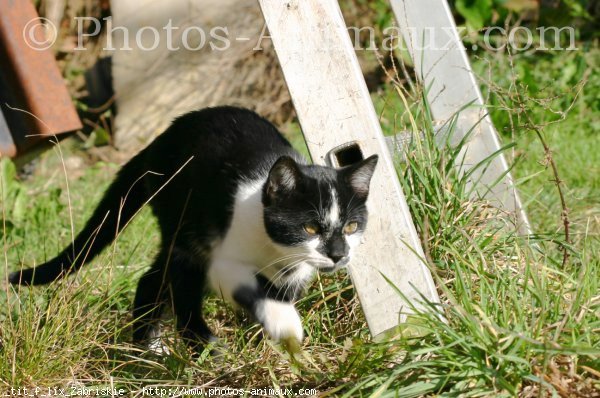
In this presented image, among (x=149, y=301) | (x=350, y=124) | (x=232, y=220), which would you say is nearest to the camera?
(x=350, y=124)

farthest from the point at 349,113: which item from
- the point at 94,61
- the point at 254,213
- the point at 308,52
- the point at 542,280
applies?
the point at 94,61

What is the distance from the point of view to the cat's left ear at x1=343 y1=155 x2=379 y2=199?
8.21 feet

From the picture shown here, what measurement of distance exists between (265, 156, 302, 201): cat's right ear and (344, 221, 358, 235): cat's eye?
0.21m

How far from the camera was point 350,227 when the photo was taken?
8.71 ft

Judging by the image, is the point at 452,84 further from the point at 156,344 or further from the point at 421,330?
the point at 156,344

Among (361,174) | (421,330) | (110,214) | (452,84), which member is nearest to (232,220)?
(361,174)

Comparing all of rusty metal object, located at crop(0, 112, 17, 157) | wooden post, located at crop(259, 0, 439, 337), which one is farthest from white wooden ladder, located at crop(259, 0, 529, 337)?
rusty metal object, located at crop(0, 112, 17, 157)

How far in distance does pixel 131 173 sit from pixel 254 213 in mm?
731

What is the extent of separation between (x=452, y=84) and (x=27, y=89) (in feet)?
5.89

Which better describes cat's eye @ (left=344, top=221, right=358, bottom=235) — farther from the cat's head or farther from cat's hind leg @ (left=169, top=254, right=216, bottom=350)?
cat's hind leg @ (left=169, top=254, right=216, bottom=350)

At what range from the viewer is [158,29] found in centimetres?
557

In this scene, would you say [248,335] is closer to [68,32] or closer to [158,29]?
[158,29]

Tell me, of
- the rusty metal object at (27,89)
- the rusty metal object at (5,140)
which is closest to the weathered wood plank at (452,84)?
the rusty metal object at (27,89)

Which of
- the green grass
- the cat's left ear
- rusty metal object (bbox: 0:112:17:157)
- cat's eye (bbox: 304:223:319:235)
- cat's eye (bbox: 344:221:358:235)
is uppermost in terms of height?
rusty metal object (bbox: 0:112:17:157)
